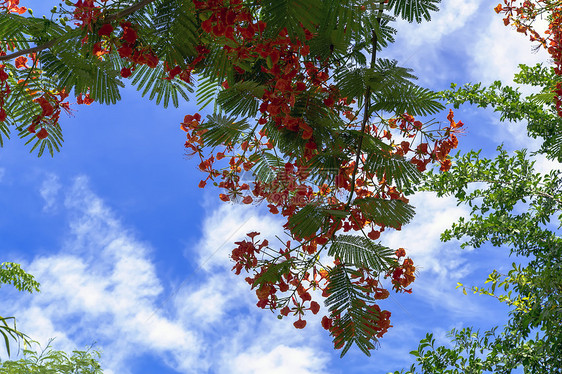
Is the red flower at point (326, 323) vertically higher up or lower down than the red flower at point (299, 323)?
lower down

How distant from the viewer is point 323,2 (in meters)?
1.45

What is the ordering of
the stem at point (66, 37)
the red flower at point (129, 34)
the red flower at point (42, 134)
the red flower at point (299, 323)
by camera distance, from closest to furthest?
the stem at point (66, 37) → the red flower at point (129, 34) → the red flower at point (299, 323) → the red flower at point (42, 134)

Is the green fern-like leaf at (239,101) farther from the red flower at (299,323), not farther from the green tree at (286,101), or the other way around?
the red flower at (299,323)

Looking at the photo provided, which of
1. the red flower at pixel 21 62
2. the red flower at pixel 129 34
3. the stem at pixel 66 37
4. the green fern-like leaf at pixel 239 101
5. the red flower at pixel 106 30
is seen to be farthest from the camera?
the red flower at pixel 21 62

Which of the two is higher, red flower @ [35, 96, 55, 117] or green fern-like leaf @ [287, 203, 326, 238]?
red flower @ [35, 96, 55, 117]

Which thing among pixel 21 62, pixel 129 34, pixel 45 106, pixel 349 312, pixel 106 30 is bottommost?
pixel 349 312

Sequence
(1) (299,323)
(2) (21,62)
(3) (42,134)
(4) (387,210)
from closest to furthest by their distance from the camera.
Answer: (4) (387,210) → (1) (299,323) → (3) (42,134) → (2) (21,62)

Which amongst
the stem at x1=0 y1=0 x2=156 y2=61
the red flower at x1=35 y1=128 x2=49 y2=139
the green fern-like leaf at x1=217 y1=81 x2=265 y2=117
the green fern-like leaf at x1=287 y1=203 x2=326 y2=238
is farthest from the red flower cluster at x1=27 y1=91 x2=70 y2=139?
the green fern-like leaf at x1=287 y1=203 x2=326 y2=238

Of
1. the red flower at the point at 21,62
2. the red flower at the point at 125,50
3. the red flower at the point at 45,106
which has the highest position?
Answer: the red flower at the point at 21,62

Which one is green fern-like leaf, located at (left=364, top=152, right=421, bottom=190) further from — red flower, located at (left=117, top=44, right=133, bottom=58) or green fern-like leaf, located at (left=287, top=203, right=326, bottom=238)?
red flower, located at (left=117, top=44, right=133, bottom=58)

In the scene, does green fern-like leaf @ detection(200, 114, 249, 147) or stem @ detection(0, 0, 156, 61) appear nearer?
stem @ detection(0, 0, 156, 61)

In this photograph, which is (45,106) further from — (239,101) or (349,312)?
(349,312)

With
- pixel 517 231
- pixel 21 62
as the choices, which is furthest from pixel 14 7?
pixel 517 231

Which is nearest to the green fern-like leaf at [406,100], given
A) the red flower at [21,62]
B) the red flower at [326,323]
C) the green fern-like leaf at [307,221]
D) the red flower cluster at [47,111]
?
the green fern-like leaf at [307,221]
